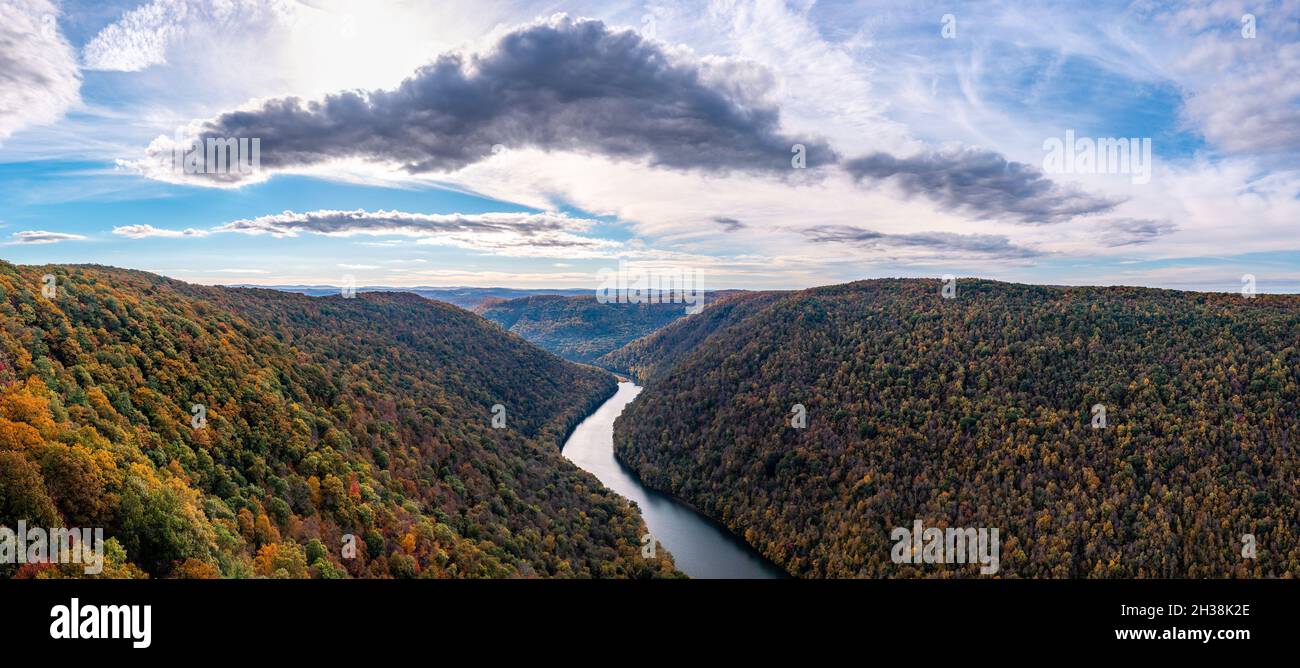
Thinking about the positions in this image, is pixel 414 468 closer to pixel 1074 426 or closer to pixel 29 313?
pixel 29 313

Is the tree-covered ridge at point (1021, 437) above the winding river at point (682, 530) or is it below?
above

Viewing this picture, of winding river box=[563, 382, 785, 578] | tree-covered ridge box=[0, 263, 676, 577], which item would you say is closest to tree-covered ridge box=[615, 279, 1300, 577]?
winding river box=[563, 382, 785, 578]

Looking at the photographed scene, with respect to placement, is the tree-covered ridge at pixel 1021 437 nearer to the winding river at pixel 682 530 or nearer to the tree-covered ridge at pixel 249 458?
the winding river at pixel 682 530

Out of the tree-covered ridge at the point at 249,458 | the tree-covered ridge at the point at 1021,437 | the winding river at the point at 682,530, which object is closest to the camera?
the tree-covered ridge at the point at 249,458

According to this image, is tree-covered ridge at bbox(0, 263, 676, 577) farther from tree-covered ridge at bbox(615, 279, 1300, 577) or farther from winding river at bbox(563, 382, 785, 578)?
tree-covered ridge at bbox(615, 279, 1300, 577)

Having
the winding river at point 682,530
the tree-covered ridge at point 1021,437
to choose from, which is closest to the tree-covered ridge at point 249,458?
the winding river at point 682,530

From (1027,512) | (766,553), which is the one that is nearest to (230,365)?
(766,553)

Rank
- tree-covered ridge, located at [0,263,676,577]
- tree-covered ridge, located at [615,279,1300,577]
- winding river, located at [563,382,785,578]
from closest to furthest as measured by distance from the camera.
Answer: tree-covered ridge, located at [0,263,676,577] → tree-covered ridge, located at [615,279,1300,577] → winding river, located at [563,382,785,578]

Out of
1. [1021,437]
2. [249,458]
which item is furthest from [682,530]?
[249,458]
